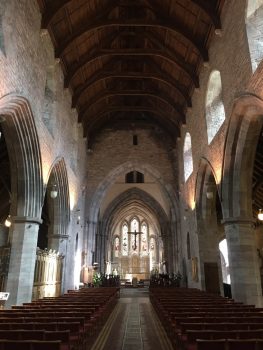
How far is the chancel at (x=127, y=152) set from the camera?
27.1 feet

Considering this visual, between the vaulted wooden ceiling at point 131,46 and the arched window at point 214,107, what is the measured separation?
112 cm

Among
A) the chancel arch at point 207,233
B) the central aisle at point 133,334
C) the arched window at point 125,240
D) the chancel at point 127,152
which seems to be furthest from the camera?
the arched window at point 125,240

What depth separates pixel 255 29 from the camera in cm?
938

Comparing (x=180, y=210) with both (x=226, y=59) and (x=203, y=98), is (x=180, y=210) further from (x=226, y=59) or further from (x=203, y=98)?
(x=226, y=59)

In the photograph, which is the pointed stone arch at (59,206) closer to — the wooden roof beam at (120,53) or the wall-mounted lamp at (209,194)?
the wooden roof beam at (120,53)

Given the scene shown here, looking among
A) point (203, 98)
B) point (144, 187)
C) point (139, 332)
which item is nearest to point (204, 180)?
point (203, 98)

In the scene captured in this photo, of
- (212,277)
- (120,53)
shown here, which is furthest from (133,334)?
(120,53)

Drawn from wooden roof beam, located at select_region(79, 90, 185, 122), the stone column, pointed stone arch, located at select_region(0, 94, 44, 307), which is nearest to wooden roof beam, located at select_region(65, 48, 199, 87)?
wooden roof beam, located at select_region(79, 90, 185, 122)

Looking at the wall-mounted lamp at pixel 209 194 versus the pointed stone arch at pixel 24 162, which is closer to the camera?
the pointed stone arch at pixel 24 162

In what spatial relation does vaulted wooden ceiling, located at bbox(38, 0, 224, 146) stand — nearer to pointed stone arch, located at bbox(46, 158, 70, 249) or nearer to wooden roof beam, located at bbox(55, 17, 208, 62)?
wooden roof beam, located at bbox(55, 17, 208, 62)

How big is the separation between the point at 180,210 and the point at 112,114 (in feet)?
30.5

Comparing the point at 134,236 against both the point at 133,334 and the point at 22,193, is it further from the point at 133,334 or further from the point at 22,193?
the point at 133,334

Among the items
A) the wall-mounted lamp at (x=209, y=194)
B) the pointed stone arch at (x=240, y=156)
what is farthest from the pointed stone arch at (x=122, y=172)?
the pointed stone arch at (x=240, y=156)

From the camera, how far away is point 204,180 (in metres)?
15.7
